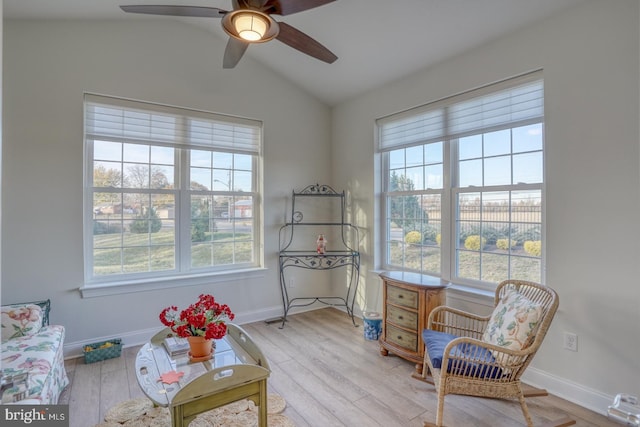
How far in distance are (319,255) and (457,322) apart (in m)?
1.67

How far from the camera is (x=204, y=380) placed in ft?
5.80

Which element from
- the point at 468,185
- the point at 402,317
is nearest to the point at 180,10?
the point at 468,185

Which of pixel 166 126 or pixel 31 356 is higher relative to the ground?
pixel 166 126

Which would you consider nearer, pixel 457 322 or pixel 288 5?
pixel 288 5

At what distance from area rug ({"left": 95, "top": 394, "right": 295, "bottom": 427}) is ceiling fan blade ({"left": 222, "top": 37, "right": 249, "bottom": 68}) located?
2.42 metres

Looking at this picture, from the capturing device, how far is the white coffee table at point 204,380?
1727mm

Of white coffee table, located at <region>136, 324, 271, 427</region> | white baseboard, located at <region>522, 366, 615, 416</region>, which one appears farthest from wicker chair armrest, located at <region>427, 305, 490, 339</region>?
white coffee table, located at <region>136, 324, 271, 427</region>

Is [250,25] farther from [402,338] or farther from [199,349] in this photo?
[402,338]

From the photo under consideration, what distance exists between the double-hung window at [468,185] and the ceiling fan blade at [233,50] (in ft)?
6.10

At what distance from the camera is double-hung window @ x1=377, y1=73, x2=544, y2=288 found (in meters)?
2.75

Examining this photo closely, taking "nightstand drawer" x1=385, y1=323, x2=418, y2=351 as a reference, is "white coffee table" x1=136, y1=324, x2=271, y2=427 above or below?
above

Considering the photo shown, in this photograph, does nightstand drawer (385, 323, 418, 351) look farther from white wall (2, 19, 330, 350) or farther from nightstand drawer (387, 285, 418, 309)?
Answer: white wall (2, 19, 330, 350)

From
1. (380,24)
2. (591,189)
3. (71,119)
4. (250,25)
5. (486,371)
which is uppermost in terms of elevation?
(380,24)

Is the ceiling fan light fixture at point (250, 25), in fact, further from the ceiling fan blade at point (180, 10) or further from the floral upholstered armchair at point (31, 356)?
the floral upholstered armchair at point (31, 356)
